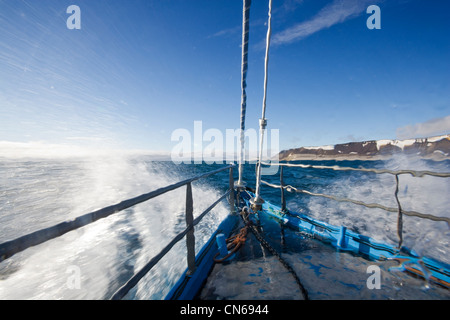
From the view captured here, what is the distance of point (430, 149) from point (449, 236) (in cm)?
10639

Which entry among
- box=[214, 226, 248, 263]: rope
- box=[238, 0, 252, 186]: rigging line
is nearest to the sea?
box=[214, 226, 248, 263]: rope

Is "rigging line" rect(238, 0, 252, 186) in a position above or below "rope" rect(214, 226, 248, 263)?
above

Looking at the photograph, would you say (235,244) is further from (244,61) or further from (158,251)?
(244,61)

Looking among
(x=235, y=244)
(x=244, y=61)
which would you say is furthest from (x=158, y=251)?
(x=244, y=61)

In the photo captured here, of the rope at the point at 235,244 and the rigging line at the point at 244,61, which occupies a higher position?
the rigging line at the point at 244,61

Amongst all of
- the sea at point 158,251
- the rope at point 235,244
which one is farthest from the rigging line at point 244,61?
the sea at point 158,251

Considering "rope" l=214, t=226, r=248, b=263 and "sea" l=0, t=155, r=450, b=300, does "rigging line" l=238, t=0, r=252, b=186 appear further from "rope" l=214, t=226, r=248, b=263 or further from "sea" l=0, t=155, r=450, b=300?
"sea" l=0, t=155, r=450, b=300

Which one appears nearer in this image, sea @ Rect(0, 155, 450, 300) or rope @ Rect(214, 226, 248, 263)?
sea @ Rect(0, 155, 450, 300)

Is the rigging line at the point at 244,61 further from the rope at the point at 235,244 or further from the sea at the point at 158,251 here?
the sea at the point at 158,251

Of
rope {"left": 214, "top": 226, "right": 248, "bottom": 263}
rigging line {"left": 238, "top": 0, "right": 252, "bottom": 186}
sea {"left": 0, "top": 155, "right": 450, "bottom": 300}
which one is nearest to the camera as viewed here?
sea {"left": 0, "top": 155, "right": 450, "bottom": 300}

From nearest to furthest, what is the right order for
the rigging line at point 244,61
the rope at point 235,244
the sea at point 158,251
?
the sea at point 158,251
the rope at point 235,244
the rigging line at point 244,61
